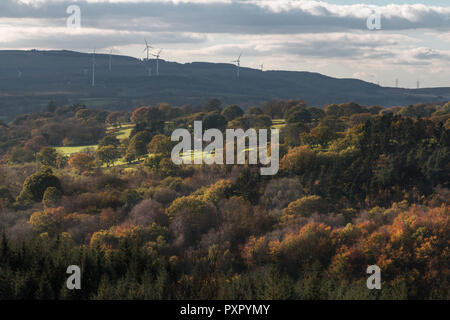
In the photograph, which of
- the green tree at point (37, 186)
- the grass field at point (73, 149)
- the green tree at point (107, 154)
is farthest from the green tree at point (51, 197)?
the grass field at point (73, 149)

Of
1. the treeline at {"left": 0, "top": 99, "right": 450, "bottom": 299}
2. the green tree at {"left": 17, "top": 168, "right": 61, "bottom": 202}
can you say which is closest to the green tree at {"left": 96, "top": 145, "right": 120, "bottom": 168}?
the treeline at {"left": 0, "top": 99, "right": 450, "bottom": 299}

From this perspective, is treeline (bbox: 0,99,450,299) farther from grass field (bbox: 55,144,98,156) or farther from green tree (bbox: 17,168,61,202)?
grass field (bbox: 55,144,98,156)

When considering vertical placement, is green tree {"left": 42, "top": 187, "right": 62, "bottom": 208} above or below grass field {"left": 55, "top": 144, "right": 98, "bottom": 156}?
below

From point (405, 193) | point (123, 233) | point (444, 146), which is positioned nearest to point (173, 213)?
point (123, 233)

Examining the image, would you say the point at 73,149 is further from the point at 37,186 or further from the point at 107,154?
the point at 37,186

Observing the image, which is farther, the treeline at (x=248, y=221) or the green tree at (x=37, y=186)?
the green tree at (x=37, y=186)

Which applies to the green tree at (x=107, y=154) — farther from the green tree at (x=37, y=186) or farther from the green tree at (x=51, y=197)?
the green tree at (x=51, y=197)

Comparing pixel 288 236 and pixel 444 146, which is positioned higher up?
pixel 444 146
